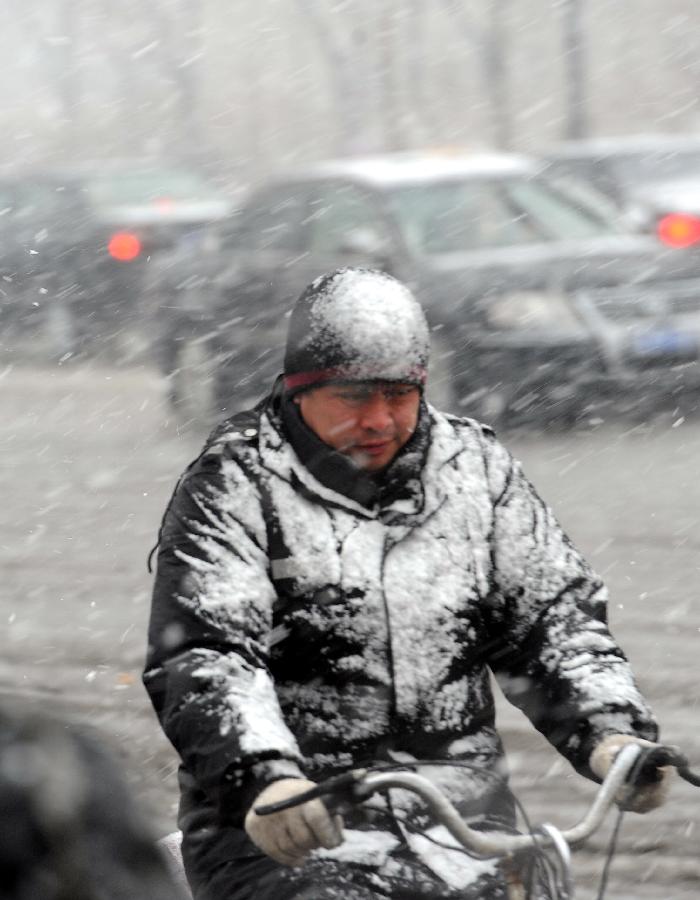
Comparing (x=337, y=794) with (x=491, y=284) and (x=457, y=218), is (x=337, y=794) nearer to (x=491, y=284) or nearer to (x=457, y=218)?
(x=491, y=284)

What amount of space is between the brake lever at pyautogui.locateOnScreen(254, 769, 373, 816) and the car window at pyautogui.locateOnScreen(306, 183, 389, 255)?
908cm

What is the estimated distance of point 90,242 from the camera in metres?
17.6

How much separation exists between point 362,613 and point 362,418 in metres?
0.34

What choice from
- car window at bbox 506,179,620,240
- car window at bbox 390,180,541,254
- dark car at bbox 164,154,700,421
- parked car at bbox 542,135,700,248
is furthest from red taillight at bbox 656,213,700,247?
car window at bbox 390,180,541,254

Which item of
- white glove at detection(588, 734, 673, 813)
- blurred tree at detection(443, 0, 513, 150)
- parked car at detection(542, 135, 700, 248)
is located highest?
white glove at detection(588, 734, 673, 813)

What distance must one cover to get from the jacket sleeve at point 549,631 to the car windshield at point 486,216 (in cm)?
826

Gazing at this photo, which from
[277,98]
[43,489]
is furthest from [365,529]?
[277,98]

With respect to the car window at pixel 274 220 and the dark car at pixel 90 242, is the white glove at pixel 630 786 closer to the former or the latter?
the car window at pixel 274 220

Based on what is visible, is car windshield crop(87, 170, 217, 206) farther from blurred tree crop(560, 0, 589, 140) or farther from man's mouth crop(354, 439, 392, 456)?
man's mouth crop(354, 439, 392, 456)

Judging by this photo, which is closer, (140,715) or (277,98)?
(140,715)

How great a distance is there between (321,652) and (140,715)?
3.37 m

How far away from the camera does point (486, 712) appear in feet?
10.4

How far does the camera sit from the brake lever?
8.42 feet

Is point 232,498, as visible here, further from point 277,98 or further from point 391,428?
point 277,98
